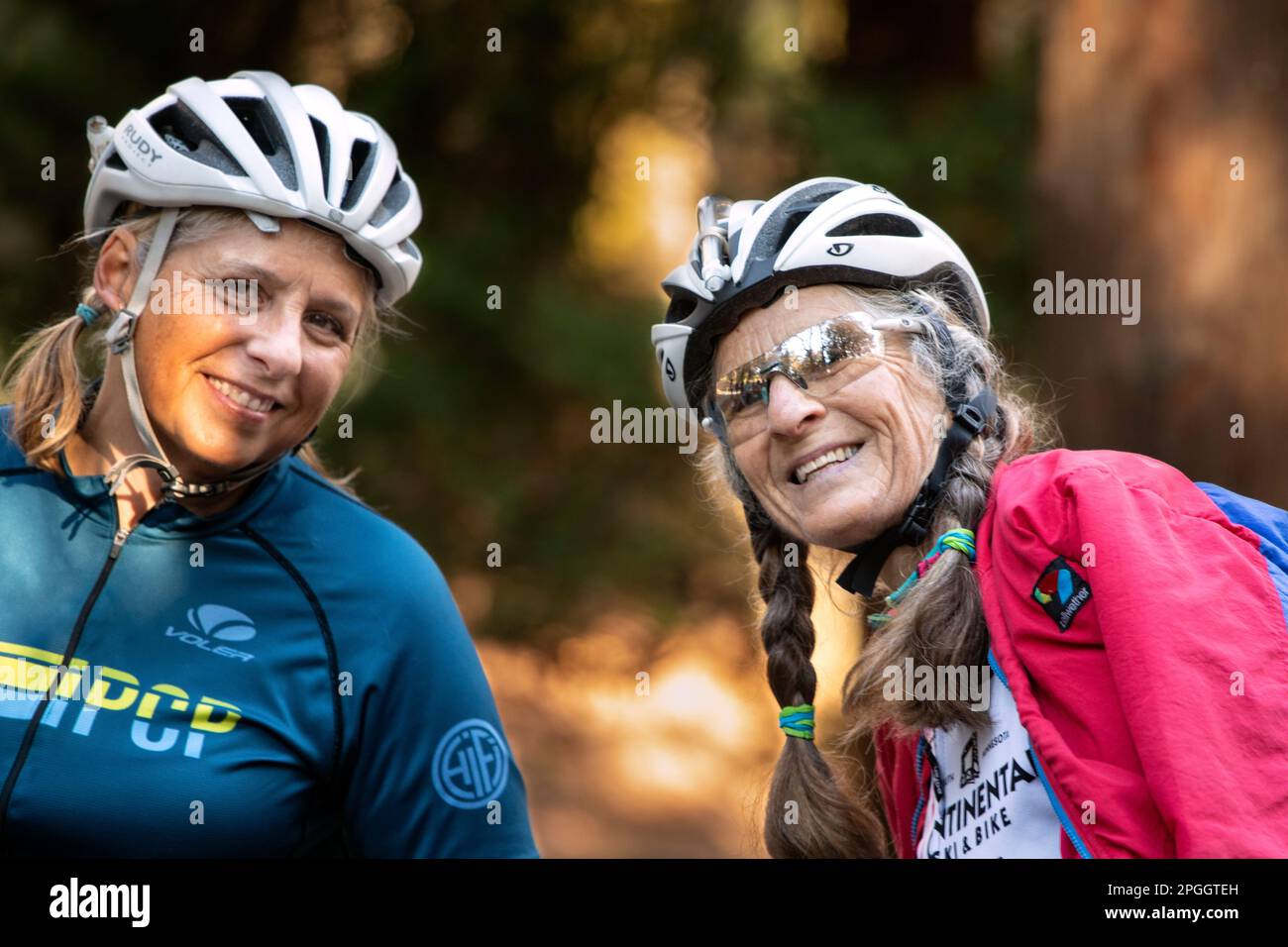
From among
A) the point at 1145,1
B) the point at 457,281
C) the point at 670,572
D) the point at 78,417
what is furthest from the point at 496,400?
the point at 78,417

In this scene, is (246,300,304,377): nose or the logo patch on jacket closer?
the logo patch on jacket

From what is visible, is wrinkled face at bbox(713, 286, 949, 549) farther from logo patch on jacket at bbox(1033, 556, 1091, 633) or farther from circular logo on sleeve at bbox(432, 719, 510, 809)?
circular logo on sleeve at bbox(432, 719, 510, 809)

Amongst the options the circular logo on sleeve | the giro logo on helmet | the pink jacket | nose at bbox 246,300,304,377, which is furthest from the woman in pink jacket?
the giro logo on helmet

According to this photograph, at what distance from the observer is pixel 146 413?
2727 mm

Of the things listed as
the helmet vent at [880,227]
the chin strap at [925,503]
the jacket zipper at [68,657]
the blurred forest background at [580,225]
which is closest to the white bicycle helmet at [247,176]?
the jacket zipper at [68,657]

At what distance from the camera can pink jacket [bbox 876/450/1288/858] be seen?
1885 millimetres

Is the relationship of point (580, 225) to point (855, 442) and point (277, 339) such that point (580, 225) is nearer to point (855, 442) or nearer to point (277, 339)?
point (277, 339)

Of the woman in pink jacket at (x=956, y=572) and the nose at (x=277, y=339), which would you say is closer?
the woman in pink jacket at (x=956, y=572)

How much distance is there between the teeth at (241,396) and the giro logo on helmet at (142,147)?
20.0 inches

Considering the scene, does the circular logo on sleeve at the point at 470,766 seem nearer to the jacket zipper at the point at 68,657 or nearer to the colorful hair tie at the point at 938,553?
the jacket zipper at the point at 68,657

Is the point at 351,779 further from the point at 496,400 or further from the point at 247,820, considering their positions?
the point at 496,400

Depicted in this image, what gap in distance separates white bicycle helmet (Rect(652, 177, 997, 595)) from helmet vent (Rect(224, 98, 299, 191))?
2.86ft

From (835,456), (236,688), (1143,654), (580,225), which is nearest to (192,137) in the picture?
(236,688)

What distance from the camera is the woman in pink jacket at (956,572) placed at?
6.38ft
